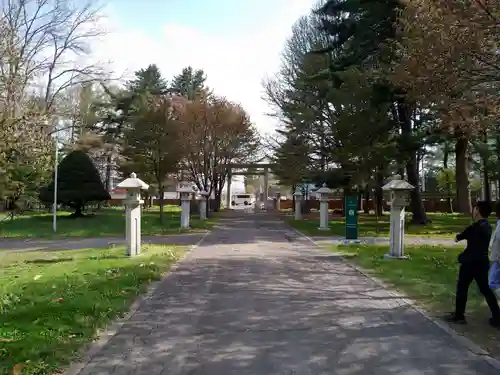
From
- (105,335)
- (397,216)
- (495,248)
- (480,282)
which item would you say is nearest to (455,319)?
(480,282)

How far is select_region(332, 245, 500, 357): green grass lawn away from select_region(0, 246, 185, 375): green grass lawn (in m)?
4.42

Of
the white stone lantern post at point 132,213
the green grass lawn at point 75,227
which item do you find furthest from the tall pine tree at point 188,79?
the white stone lantern post at point 132,213

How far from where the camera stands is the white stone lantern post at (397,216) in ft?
44.3

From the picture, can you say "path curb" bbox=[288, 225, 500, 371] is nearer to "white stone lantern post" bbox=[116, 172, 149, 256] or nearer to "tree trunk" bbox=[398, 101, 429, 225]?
"white stone lantern post" bbox=[116, 172, 149, 256]

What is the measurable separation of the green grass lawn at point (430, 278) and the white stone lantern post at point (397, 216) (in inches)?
15.7

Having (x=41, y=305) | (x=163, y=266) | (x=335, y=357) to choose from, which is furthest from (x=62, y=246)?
(x=335, y=357)

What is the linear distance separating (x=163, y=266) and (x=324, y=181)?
64.8ft

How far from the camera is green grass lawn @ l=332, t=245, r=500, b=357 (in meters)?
6.36

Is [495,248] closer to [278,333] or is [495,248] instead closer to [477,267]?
[477,267]

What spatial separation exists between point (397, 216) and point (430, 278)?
364 centimetres

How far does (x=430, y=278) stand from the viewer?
10.2 meters

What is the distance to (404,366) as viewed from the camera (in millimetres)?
4930

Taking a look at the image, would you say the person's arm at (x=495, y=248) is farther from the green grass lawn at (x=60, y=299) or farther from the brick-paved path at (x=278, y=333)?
the green grass lawn at (x=60, y=299)

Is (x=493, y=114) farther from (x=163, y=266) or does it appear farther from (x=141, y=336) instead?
(x=141, y=336)
